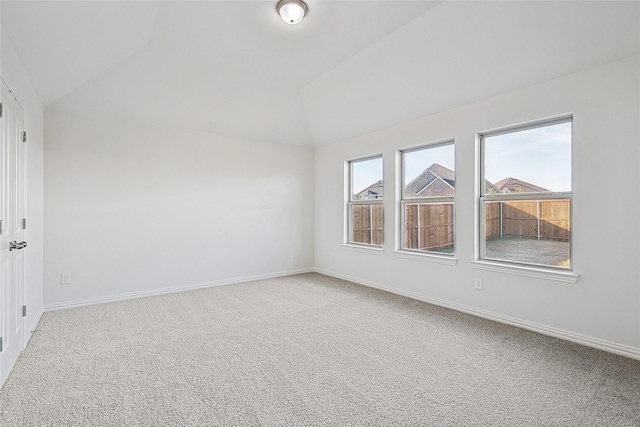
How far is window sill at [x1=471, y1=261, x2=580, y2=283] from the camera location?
2721 millimetres

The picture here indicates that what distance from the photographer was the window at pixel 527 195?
2.85m

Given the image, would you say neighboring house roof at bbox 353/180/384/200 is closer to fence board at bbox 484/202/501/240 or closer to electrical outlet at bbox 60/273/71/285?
fence board at bbox 484/202/501/240

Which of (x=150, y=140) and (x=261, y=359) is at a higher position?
(x=150, y=140)

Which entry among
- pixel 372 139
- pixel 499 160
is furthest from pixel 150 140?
pixel 499 160

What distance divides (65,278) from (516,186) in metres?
4.96

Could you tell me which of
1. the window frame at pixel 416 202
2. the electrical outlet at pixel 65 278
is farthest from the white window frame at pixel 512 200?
the electrical outlet at pixel 65 278

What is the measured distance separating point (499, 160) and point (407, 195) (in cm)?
123

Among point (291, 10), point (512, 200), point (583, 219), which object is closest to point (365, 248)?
point (512, 200)

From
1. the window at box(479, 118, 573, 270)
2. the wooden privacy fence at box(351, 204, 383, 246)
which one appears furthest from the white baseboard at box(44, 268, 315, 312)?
the window at box(479, 118, 573, 270)

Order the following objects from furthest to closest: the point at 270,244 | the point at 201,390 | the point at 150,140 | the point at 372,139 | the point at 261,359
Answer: the point at 270,244 < the point at 372,139 < the point at 150,140 < the point at 261,359 < the point at 201,390

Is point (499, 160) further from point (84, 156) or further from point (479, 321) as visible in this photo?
point (84, 156)

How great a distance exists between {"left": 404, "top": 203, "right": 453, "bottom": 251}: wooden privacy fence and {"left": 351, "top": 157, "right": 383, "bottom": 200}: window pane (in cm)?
61

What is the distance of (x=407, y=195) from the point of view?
14.0 ft

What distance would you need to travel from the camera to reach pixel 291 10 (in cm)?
258
